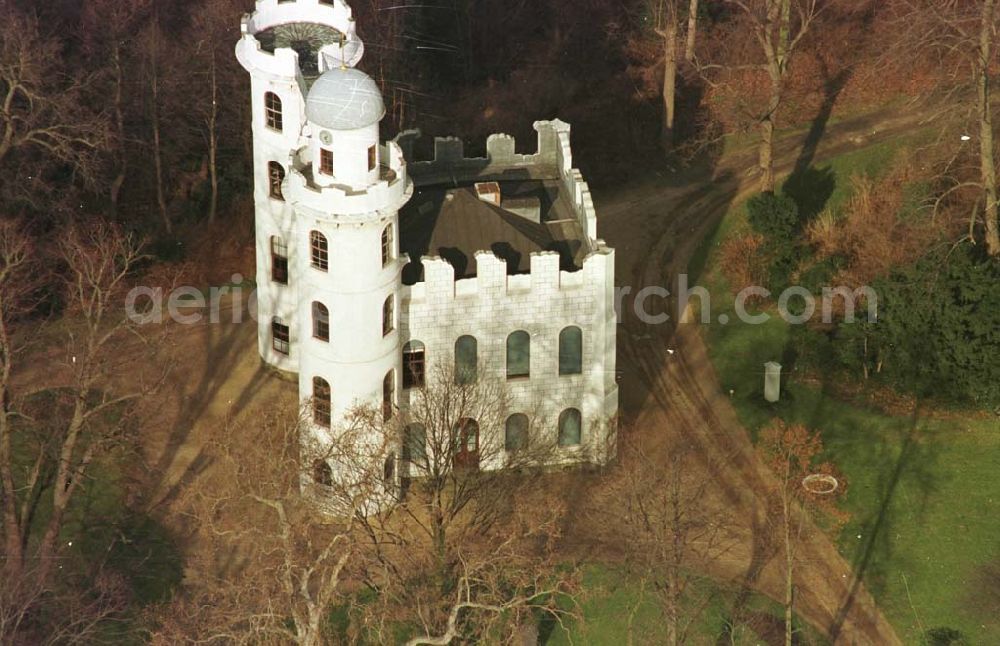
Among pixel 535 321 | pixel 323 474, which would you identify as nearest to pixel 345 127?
pixel 535 321

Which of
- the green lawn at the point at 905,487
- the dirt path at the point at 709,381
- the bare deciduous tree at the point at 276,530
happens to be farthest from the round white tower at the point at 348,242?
the green lawn at the point at 905,487

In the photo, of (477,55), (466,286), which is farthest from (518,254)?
(477,55)

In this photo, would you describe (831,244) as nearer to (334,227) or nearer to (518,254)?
(518,254)

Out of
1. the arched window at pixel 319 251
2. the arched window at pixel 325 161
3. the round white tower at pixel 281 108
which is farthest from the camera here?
the round white tower at pixel 281 108

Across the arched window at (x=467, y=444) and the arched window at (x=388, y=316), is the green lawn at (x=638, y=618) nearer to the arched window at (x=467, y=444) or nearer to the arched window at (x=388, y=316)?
the arched window at (x=467, y=444)

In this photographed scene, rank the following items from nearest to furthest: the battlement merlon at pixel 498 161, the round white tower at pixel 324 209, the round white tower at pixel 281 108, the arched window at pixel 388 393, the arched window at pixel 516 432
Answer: the round white tower at pixel 324 209, the arched window at pixel 388 393, the round white tower at pixel 281 108, the arched window at pixel 516 432, the battlement merlon at pixel 498 161

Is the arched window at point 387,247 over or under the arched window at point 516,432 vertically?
over
